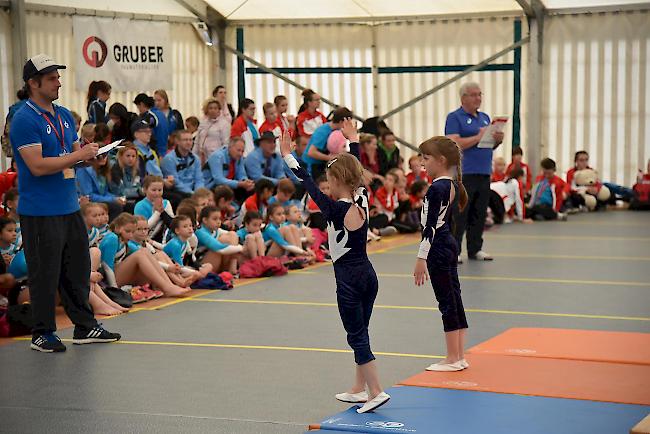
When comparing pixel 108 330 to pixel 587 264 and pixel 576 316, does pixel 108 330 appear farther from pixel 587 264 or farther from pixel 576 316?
pixel 587 264

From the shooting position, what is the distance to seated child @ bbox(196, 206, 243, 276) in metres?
9.87

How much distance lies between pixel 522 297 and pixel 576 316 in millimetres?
946

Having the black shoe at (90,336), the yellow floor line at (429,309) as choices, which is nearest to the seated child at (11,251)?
the black shoe at (90,336)

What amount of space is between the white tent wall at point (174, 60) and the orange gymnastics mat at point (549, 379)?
10.2 m

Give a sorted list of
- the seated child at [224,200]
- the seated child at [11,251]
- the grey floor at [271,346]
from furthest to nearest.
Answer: the seated child at [224,200]
the seated child at [11,251]
the grey floor at [271,346]

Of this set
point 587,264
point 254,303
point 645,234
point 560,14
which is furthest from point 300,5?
point 254,303

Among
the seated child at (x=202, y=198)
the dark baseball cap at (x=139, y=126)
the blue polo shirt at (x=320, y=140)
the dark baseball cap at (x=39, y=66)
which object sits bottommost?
the seated child at (x=202, y=198)

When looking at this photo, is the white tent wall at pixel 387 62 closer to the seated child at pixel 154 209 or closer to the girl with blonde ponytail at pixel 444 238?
the seated child at pixel 154 209

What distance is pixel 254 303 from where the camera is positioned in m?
8.79

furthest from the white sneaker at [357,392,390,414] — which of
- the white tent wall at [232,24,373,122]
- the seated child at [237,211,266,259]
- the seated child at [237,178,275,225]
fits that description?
the white tent wall at [232,24,373,122]

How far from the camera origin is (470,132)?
10398 millimetres

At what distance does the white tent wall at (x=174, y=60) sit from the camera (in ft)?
48.5

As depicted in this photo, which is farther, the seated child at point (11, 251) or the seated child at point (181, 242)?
the seated child at point (181, 242)

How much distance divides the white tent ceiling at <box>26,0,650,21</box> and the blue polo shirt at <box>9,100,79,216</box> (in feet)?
33.4
